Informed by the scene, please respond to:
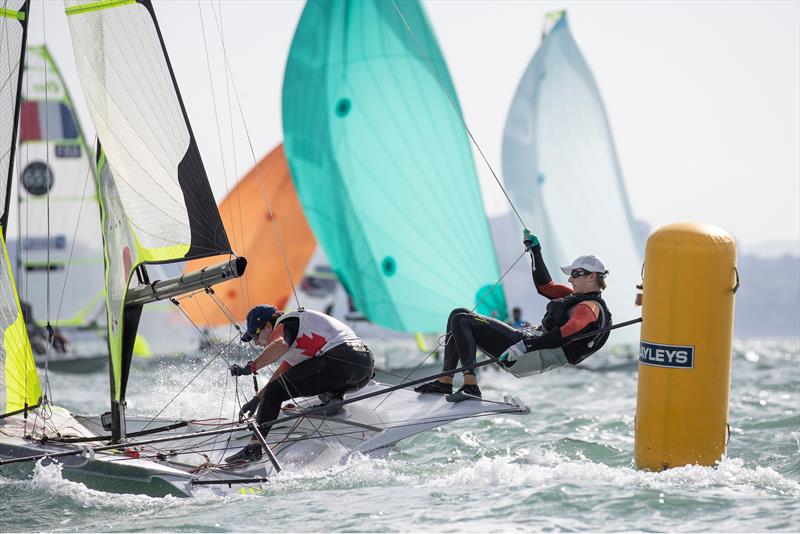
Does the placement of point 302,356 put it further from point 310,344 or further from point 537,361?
point 537,361

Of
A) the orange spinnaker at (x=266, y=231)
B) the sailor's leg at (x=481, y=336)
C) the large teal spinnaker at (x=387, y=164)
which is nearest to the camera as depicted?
the sailor's leg at (x=481, y=336)

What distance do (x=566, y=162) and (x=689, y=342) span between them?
11095 mm

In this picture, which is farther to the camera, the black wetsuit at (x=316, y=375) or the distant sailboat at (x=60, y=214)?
the distant sailboat at (x=60, y=214)

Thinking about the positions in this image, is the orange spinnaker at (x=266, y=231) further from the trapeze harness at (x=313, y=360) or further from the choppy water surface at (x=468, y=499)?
the trapeze harness at (x=313, y=360)

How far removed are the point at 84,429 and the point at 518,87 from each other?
10663 millimetres

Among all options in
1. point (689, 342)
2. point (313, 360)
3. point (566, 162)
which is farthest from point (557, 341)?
point (566, 162)

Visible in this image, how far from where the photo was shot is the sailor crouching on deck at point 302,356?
5637 mm

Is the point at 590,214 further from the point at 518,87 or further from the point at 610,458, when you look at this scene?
the point at 610,458

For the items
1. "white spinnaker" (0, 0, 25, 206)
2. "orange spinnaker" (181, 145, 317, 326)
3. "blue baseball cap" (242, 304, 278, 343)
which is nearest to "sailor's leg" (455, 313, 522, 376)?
"blue baseball cap" (242, 304, 278, 343)

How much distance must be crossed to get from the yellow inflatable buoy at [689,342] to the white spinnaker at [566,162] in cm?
1057

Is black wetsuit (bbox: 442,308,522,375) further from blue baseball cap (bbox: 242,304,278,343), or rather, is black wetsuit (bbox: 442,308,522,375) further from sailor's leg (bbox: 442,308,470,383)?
blue baseball cap (bbox: 242,304,278,343)

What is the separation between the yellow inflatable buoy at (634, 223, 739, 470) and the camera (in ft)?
16.1

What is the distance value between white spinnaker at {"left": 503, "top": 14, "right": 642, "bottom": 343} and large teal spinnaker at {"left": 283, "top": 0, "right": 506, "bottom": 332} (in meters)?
4.85

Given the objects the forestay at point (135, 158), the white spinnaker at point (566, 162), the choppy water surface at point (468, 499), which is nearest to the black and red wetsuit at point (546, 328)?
the choppy water surface at point (468, 499)
